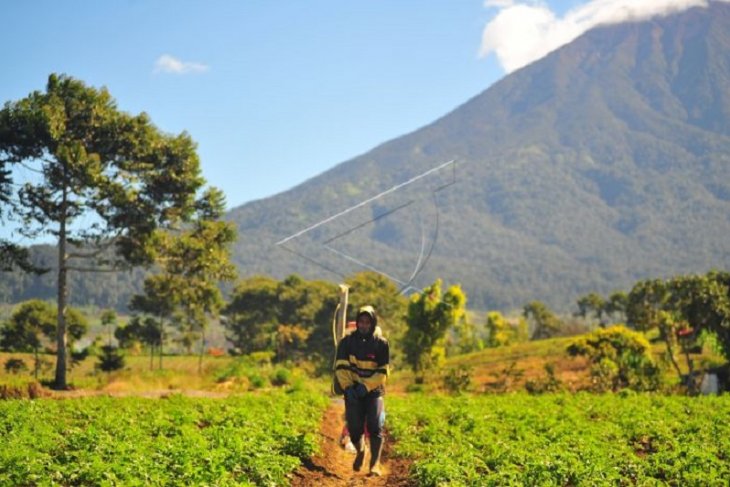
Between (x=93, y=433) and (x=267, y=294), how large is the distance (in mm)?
93513

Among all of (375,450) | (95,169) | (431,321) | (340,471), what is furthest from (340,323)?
(431,321)

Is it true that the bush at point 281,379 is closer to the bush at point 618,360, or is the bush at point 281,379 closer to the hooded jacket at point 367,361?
the bush at point 618,360

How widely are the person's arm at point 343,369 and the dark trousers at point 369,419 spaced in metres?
0.30

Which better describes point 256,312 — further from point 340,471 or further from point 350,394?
point 350,394

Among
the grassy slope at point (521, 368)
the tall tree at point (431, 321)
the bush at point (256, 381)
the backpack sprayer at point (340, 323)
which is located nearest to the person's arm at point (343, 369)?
the backpack sprayer at point (340, 323)

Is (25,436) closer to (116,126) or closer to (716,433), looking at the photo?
(716,433)

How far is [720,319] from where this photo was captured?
40.2m

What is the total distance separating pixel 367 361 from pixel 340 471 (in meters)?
2.27

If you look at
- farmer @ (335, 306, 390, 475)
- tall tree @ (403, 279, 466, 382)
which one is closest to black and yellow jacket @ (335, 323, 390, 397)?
farmer @ (335, 306, 390, 475)

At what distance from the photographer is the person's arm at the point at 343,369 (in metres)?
13.9

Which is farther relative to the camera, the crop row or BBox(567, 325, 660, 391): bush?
BBox(567, 325, 660, 391): bush

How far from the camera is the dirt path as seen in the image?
42.8ft

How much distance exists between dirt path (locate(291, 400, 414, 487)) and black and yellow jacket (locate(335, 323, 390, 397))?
138 cm

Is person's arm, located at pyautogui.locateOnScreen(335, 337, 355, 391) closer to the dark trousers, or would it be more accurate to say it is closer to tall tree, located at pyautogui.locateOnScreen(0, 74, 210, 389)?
the dark trousers
